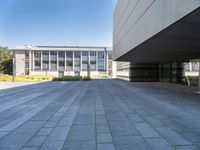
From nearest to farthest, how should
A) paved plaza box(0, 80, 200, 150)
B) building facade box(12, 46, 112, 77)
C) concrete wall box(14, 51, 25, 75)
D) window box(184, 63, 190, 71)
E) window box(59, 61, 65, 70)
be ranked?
paved plaza box(0, 80, 200, 150) → window box(184, 63, 190, 71) → building facade box(12, 46, 112, 77) → window box(59, 61, 65, 70) → concrete wall box(14, 51, 25, 75)

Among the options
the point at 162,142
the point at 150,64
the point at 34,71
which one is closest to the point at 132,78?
the point at 150,64

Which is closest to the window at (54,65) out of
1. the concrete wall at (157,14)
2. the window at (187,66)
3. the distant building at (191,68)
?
the window at (187,66)

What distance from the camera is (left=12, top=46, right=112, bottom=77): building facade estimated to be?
6544 cm

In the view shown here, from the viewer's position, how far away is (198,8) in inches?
214

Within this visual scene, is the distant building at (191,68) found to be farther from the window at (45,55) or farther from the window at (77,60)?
the window at (45,55)

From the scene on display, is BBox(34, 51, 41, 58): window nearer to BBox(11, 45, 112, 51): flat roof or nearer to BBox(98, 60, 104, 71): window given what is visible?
BBox(11, 45, 112, 51): flat roof

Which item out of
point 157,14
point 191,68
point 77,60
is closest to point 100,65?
point 77,60

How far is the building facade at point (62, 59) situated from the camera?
6544cm

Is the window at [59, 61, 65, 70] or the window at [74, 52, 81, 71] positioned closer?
the window at [59, 61, 65, 70]

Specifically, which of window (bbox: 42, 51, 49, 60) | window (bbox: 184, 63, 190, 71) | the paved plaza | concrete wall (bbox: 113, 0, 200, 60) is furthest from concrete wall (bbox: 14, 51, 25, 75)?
the paved plaza

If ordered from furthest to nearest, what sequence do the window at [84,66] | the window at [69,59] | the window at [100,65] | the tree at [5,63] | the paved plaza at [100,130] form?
the window at [100,65], the window at [69,59], the window at [84,66], the tree at [5,63], the paved plaza at [100,130]

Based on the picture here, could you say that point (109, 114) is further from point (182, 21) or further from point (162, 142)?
point (182, 21)

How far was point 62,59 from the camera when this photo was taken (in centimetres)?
6650

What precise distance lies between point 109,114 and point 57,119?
6.96 ft
